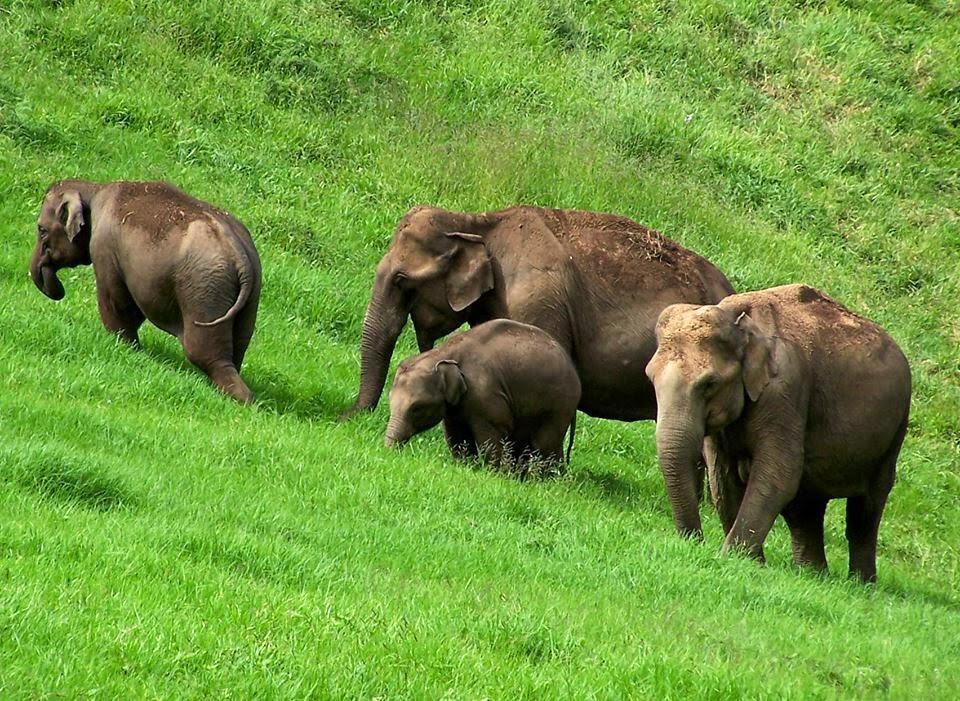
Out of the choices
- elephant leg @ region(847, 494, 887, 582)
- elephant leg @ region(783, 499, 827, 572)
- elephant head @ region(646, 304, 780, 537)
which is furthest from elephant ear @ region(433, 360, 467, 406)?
elephant leg @ region(847, 494, 887, 582)

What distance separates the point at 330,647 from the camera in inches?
270

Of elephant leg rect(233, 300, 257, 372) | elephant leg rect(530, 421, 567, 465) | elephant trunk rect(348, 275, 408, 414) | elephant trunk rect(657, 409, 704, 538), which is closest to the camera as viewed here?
elephant trunk rect(657, 409, 704, 538)

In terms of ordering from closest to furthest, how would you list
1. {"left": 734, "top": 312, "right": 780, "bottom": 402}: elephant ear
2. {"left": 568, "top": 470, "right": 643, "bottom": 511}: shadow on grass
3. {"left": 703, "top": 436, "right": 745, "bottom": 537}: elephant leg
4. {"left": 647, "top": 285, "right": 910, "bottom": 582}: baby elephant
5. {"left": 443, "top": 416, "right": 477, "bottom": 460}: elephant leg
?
1. {"left": 647, "top": 285, "right": 910, "bottom": 582}: baby elephant
2. {"left": 734, "top": 312, "right": 780, "bottom": 402}: elephant ear
3. {"left": 703, "top": 436, "right": 745, "bottom": 537}: elephant leg
4. {"left": 568, "top": 470, "right": 643, "bottom": 511}: shadow on grass
5. {"left": 443, "top": 416, "right": 477, "bottom": 460}: elephant leg

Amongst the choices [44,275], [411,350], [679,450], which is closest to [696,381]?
[679,450]

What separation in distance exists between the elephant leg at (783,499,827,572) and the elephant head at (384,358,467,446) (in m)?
2.65

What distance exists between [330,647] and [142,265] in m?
7.08

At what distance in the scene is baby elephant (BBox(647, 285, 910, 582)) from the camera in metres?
11.2

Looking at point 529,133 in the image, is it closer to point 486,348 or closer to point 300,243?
point 300,243

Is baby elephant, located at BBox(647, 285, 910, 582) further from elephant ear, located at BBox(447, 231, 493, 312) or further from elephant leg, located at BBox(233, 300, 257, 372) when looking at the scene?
elephant leg, located at BBox(233, 300, 257, 372)

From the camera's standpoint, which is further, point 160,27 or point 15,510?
point 160,27

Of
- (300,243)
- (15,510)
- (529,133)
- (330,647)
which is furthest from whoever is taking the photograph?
(529,133)

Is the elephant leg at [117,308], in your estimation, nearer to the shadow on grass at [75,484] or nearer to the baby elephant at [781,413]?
the baby elephant at [781,413]

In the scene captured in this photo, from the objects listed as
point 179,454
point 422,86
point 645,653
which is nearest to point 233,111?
point 422,86

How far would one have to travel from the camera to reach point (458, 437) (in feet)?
43.3
